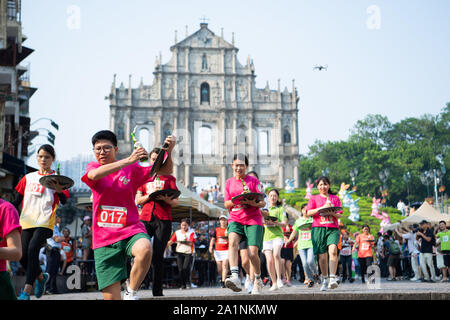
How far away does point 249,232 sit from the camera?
24.7 ft

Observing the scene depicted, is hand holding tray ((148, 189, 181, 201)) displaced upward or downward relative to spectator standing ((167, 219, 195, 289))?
upward

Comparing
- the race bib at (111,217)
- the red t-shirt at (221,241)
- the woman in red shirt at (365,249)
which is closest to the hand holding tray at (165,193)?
the race bib at (111,217)

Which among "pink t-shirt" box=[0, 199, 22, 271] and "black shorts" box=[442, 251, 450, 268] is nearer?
"pink t-shirt" box=[0, 199, 22, 271]

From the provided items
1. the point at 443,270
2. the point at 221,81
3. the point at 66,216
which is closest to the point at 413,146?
the point at 221,81

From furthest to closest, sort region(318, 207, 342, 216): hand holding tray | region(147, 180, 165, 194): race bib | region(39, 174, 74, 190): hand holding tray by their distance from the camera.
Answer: region(318, 207, 342, 216): hand holding tray < region(147, 180, 165, 194): race bib < region(39, 174, 74, 190): hand holding tray

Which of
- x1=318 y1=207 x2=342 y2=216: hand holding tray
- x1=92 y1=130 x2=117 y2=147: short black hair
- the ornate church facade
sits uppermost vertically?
the ornate church facade

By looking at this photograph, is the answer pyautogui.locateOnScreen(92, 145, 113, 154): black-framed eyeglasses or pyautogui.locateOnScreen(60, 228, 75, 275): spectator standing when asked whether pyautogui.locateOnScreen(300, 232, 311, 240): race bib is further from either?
pyautogui.locateOnScreen(92, 145, 113, 154): black-framed eyeglasses

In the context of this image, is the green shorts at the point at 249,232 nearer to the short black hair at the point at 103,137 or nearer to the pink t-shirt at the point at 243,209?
the pink t-shirt at the point at 243,209

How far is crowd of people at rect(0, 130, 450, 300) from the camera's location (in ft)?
14.8

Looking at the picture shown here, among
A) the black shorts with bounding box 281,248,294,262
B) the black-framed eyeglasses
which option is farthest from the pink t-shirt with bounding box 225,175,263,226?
the black shorts with bounding box 281,248,294,262

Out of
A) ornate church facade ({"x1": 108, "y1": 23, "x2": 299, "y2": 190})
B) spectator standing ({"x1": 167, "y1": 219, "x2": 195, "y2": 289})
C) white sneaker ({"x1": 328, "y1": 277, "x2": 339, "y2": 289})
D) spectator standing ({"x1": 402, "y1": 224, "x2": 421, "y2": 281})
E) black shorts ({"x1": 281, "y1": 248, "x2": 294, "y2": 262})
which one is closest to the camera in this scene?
white sneaker ({"x1": 328, "y1": 277, "x2": 339, "y2": 289})
